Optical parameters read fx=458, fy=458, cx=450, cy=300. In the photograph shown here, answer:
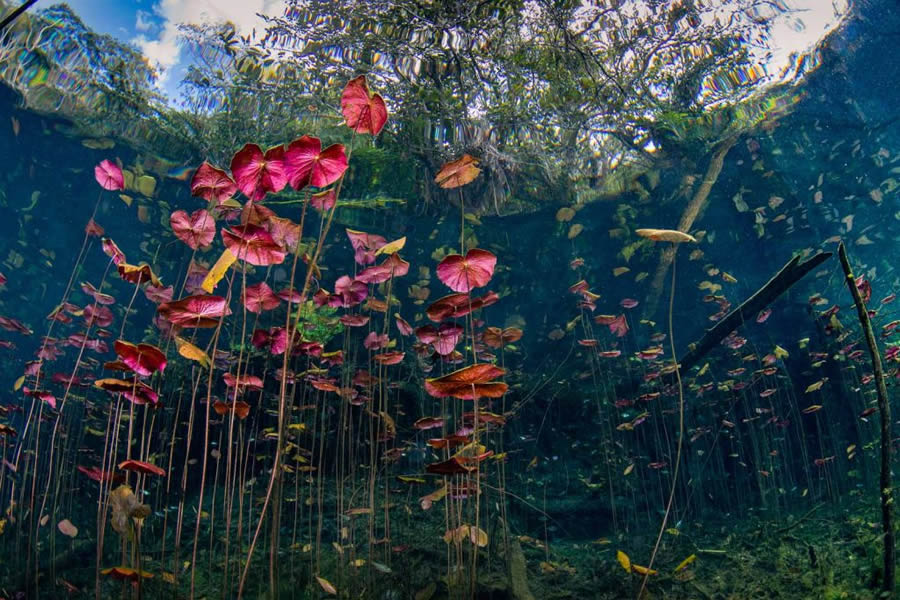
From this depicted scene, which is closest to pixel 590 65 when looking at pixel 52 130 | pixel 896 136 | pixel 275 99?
pixel 275 99

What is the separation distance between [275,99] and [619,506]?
11.0 meters

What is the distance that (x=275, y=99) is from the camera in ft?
27.2

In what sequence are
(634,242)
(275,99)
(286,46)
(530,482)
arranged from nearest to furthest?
(286,46) → (275,99) → (530,482) → (634,242)

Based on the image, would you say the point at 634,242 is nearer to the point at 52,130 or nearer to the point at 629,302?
the point at 629,302

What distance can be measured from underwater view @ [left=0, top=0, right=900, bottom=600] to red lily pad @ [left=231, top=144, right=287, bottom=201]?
0.06ft

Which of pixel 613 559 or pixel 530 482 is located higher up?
pixel 530 482

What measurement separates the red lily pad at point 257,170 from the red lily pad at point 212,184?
294 mm

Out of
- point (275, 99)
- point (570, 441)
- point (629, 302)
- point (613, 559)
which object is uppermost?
point (275, 99)

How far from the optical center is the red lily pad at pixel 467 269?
8.32 ft

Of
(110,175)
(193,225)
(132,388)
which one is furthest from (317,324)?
(132,388)

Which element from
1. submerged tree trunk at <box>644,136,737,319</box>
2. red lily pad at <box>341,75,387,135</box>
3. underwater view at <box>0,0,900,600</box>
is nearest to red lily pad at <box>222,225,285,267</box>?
underwater view at <box>0,0,900,600</box>

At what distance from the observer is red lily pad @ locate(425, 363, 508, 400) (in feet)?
6.54

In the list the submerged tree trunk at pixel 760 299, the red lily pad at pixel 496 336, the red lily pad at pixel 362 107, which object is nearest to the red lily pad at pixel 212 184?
the red lily pad at pixel 362 107

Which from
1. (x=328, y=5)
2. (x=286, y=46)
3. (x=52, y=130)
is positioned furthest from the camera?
(x=52, y=130)
